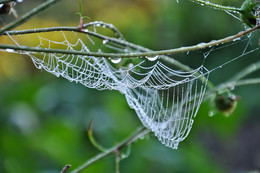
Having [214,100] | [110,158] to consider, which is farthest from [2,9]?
[110,158]

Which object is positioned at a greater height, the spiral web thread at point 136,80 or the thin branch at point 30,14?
the thin branch at point 30,14

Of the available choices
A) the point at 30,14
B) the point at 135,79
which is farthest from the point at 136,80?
the point at 30,14

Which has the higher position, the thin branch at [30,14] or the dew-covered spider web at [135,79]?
the thin branch at [30,14]

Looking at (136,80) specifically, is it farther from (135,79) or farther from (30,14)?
(30,14)

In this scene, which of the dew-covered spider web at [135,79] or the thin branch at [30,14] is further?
the dew-covered spider web at [135,79]

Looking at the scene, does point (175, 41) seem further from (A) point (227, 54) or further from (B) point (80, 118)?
(B) point (80, 118)

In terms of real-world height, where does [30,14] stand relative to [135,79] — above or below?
above

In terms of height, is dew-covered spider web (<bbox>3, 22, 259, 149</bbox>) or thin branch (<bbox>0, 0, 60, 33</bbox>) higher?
thin branch (<bbox>0, 0, 60, 33</bbox>)

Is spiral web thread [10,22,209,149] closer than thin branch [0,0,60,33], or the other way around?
thin branch [0,0,60,33]

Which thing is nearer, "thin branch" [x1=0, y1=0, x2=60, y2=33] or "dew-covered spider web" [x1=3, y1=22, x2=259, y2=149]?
"thin branch" [x1=0, y1=0, x2=60, y2=33]

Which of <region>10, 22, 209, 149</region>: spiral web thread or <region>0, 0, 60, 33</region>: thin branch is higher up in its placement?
<region>0, 0, 60, 33</region>: thin branch

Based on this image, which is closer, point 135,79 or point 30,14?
point 30,14
